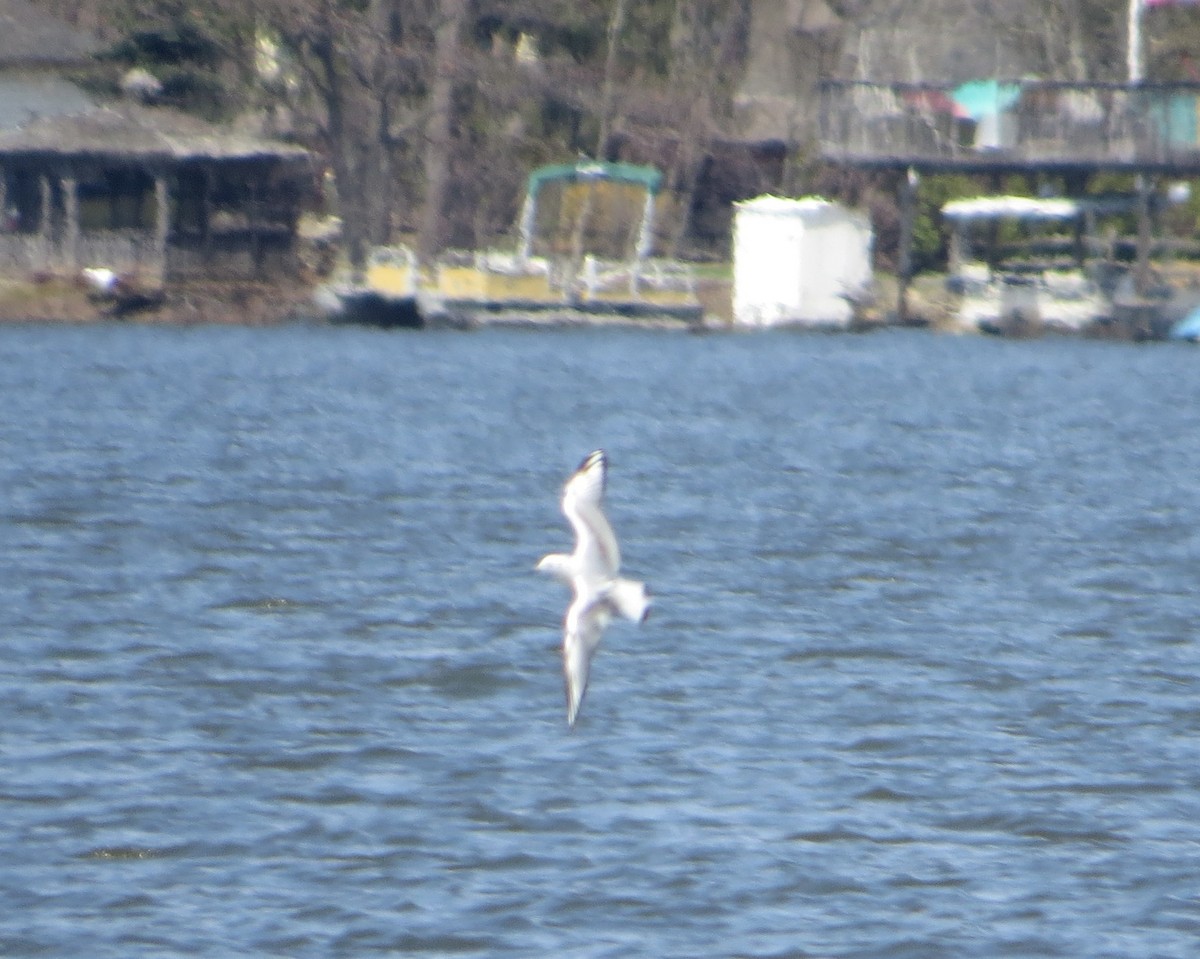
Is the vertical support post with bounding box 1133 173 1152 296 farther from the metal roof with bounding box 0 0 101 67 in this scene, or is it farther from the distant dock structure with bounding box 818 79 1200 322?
the metal roof with bounding box 0 0 101 67

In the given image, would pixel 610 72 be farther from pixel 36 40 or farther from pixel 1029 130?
pixel 1029 130

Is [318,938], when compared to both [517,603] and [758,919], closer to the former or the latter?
[758,919]

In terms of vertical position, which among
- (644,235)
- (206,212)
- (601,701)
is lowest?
(601,701)

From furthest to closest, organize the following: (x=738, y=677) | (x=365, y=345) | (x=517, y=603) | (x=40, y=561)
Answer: (x=365, y=345) < (x=40, y=561) < (x=517, y=603) < (x=738, y=677)

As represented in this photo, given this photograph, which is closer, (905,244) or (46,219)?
(905,244)

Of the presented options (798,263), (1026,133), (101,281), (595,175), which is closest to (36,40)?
(101,281)

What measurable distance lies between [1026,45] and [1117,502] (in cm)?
4167

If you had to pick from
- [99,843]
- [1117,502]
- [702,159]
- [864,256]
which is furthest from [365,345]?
[99,843]

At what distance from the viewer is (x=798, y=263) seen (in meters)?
47.9

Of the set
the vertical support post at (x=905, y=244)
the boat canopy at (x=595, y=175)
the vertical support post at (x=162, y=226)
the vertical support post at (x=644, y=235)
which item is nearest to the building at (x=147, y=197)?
the vertical support post at (x=162, y=226)

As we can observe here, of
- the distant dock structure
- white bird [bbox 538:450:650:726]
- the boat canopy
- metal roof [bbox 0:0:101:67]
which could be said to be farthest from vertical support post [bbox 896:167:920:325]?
white bird [bbox 538:450:650:726]

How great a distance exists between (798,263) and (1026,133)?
196 inches

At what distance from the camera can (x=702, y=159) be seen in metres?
63.2

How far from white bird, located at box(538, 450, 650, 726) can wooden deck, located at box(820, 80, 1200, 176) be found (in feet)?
122
